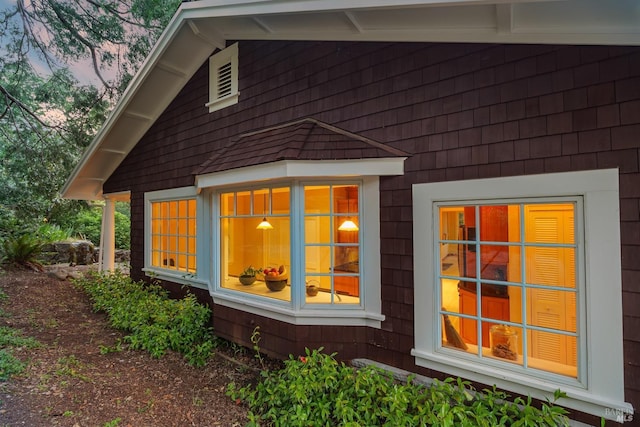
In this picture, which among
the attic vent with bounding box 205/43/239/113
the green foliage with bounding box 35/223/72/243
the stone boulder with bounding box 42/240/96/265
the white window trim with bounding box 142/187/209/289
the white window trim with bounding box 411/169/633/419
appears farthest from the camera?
the stone boulder with bounding box 42/240/96/265

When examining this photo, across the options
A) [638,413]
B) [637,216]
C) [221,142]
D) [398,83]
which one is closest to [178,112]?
[221,142]

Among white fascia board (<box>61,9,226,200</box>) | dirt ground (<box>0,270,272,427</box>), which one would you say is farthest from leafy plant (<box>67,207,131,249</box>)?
dirt ground (<box>0,270,272,427</box>)

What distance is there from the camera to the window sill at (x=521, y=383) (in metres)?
2.47

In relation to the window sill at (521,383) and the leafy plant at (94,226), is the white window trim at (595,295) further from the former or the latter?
the leafy plant at (94,226)

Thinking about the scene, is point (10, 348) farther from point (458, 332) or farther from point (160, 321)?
point (458, 332)

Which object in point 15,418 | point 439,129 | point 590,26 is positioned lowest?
point 15,418

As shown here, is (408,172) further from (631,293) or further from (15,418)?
(15,418)

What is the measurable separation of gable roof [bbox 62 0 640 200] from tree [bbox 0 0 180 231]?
Answer: 15.0 ft

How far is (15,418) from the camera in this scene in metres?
3.06

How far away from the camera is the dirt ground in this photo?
321 centimetres

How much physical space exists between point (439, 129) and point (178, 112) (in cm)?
509

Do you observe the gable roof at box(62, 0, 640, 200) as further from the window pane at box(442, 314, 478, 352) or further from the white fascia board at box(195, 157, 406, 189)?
the window pane at box(442, 314, 478, 352)

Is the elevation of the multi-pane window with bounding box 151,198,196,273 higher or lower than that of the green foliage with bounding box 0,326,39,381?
higher

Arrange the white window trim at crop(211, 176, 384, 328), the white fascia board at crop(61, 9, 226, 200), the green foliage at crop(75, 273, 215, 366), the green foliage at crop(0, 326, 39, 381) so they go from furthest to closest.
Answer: the white fascia board at crop(61, 9, 226, 200) < the green foliage at crop(75, 273, 215, 366) < the green foliage at crop(0, 326, 39, 381) < the white window trim at crop(211, 176, 384, 328)
